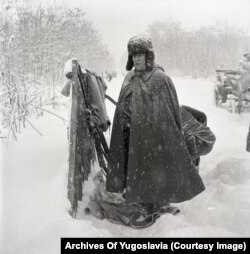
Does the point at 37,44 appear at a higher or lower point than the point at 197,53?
higher

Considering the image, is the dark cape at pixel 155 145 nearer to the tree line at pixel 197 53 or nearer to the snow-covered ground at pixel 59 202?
the snow-covered ground at pixel 59 202

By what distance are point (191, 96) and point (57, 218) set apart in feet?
36.4

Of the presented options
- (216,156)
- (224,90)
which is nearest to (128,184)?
(216,156)

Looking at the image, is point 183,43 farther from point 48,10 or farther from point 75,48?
point 48,10

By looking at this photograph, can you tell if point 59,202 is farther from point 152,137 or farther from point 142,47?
point 142,47

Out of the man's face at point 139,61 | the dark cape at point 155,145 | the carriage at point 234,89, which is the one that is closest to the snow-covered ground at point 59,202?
the dark cape at point 155,145

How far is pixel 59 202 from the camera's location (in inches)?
166

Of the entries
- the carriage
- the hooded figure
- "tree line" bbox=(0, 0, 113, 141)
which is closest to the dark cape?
the hooded figure

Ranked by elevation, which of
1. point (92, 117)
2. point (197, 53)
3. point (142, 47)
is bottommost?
point (197, 53)

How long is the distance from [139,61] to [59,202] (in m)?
1.66

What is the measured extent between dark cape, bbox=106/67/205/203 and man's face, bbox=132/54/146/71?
8 cm

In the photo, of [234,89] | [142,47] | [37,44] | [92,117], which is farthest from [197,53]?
[142,47]

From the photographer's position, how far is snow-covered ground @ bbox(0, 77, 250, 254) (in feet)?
12.5

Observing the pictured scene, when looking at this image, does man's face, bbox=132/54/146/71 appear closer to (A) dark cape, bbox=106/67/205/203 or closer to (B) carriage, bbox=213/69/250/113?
(A) dark cape, bbox=106/67/205/203
